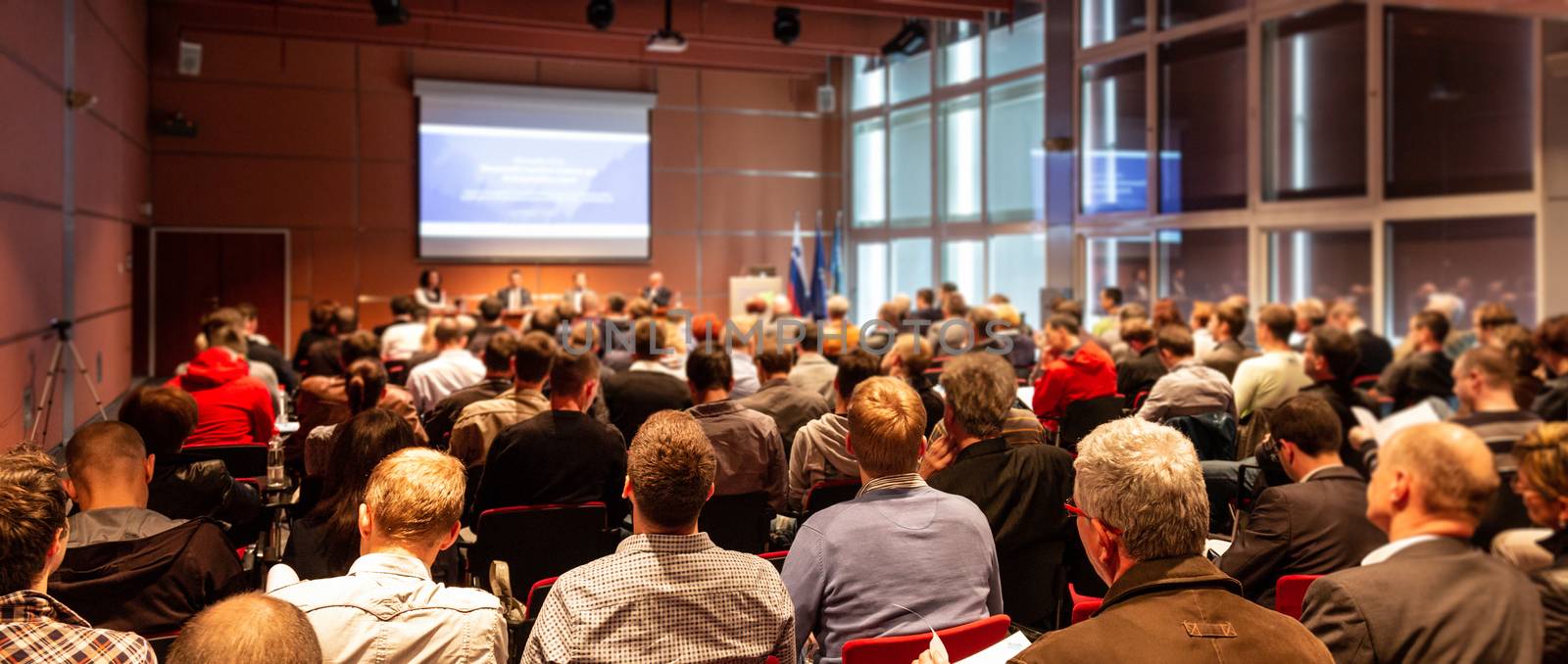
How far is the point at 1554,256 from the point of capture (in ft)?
26.7

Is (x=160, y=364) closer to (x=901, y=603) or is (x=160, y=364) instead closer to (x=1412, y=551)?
(x=901, y=603)

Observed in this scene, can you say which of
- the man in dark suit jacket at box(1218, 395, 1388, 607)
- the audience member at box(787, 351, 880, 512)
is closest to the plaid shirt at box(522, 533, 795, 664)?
the man in dark suit jacket at box(1218, 395, 1388, 607)

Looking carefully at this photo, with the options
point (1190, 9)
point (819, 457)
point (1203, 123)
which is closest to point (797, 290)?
point (1203, 123)

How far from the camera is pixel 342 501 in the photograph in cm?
312

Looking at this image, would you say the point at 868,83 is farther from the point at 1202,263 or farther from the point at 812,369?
the point at 812,369

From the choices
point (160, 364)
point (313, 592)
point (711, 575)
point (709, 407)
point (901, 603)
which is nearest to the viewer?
point (313, 592)

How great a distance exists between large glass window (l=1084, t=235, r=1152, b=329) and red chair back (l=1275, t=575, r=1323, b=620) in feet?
30.6

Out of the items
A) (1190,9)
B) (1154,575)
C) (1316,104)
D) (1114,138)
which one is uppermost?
(1190,9)

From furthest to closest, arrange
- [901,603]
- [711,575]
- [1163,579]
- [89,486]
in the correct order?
1. [89,486]
2. [901,603]
3. [711,575]
4. [1163,579]

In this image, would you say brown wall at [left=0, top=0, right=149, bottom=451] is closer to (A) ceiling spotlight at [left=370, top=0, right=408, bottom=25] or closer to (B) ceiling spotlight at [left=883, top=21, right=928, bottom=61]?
(A) ceiling spotlight at [left=370, top=0, right=408, bottom=25]

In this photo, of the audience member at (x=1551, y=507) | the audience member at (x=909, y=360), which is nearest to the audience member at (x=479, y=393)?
the audience member at (x=909, y=360)

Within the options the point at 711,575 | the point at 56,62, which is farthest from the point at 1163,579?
the point at 56,62

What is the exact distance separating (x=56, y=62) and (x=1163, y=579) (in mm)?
9106

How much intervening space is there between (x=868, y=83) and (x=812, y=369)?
447 inches
